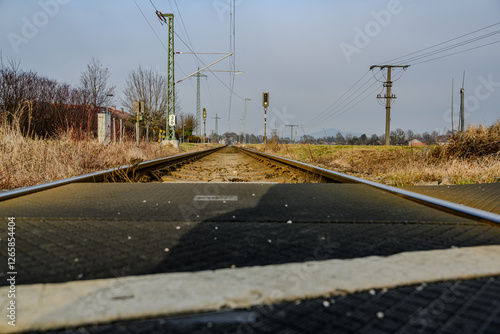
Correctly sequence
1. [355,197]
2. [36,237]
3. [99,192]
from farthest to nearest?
[99,192], [355,197], [36,237]

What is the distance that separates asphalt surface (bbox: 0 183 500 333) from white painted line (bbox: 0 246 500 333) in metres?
0.04

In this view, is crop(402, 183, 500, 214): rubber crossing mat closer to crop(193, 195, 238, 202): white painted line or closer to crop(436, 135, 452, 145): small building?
crop(193, 195, 238, 202): white painted line

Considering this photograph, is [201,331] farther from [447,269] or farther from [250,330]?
[447,269]

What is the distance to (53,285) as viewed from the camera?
3.12 ft

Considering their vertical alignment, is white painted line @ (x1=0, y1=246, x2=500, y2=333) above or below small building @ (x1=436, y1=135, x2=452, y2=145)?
below

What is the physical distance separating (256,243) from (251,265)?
257 mm

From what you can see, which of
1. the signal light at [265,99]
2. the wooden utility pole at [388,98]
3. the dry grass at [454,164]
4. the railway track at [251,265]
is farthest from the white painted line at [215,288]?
the wooden utility pole at [388,98]

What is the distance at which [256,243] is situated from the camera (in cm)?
139

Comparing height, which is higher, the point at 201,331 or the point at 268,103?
the point at 268,103

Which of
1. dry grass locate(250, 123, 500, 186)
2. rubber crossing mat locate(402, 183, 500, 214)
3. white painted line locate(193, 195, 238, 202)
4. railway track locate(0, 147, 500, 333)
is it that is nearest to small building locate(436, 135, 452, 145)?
dry grass locate(250, 123, 500, 186)

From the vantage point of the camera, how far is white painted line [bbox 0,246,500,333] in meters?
0.79

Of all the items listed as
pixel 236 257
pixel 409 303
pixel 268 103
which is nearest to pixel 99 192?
pixel 236 257

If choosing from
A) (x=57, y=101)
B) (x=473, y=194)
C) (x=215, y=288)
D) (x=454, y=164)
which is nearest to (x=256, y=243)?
(x=215, y=288)

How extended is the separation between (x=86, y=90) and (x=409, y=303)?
32.0 m
